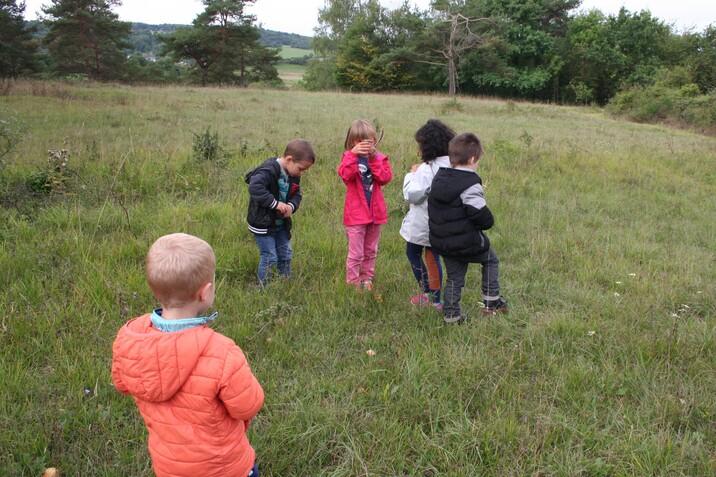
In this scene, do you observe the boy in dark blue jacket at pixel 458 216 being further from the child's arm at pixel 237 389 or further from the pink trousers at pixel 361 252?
the child's arm at pixel 237 389

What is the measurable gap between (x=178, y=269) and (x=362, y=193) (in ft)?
9.04

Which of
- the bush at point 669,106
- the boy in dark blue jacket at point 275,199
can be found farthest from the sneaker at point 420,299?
the bush at point 669,106

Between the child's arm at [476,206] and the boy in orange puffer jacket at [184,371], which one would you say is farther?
the child's arm at [476,206]

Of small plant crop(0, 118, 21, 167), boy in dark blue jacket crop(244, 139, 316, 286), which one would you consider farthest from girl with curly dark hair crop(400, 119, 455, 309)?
small plant crop(0, 118, 21, 167)

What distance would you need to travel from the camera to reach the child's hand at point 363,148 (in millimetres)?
4188

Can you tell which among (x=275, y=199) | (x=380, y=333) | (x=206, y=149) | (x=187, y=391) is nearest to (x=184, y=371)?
(x=187, y=391)

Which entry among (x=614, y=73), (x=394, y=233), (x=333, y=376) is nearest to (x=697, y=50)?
(x=614, y=73)

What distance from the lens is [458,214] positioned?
12.3 ft

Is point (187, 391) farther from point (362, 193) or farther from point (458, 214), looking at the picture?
point (362, 193)

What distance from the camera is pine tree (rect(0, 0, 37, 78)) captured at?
27.0 metres

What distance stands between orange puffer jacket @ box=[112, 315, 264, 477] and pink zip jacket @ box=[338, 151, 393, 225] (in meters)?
2.67

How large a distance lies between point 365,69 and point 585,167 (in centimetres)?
3702

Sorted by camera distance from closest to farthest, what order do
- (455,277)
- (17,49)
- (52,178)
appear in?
1. (455,277)
2. (52,178)
3. (17,49)

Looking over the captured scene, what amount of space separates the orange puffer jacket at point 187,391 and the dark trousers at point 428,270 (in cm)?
268
